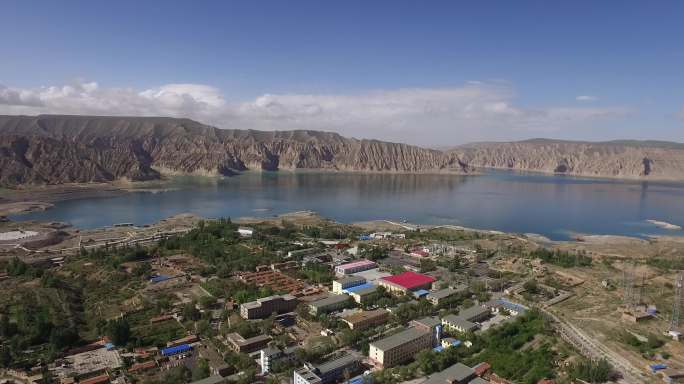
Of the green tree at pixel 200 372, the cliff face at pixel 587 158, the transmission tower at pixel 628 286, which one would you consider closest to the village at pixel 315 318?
the green tree at pixel 200 372

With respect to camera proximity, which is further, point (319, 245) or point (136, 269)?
point (319, 245)

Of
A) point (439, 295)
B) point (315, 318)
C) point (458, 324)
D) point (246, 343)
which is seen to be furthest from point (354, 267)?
point (246, 343)

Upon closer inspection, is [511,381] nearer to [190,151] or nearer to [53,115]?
[190,151]

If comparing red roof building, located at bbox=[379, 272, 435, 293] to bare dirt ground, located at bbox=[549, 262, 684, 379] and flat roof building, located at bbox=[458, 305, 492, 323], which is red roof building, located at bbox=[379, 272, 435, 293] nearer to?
flat roof building, located at bbox=[458, 305, 492, 323]

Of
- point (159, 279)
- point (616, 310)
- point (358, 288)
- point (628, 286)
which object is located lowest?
point (159, 279)

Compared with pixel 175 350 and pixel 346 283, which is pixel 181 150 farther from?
pixel 175 350

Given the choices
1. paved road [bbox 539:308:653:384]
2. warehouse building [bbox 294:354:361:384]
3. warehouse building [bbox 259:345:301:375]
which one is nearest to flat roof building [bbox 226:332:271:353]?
warehouse building [bbox 259:345:301:375]

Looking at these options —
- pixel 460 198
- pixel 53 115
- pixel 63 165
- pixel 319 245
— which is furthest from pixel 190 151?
pixel 319 245
